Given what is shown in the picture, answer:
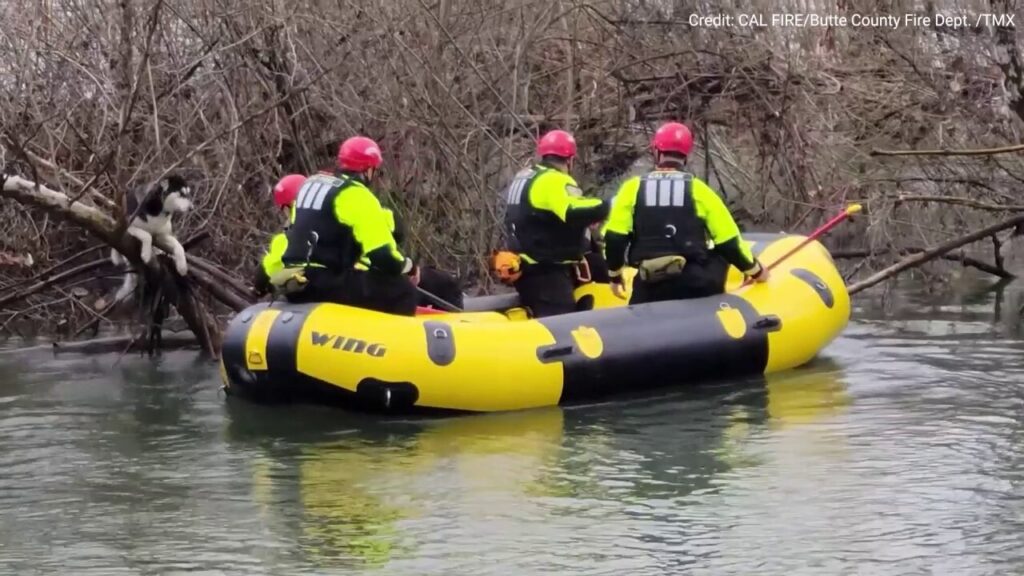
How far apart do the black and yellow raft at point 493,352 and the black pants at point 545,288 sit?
1.45 ft

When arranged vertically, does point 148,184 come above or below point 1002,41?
below

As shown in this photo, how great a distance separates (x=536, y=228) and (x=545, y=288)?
0.39 meters

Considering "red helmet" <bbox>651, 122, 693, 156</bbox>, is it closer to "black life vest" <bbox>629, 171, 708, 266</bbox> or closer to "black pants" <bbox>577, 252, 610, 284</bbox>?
"black life vest" <bbox>629, 171, 708, 266</bbox>

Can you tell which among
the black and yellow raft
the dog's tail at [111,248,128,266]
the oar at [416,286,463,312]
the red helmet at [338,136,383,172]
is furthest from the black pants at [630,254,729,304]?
the dog's tail at [111,248,128,266]

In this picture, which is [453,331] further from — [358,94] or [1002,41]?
[1002,41]

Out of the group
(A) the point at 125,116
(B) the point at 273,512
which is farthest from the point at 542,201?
(B) the point at 273,512

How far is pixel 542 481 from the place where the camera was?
7.38m

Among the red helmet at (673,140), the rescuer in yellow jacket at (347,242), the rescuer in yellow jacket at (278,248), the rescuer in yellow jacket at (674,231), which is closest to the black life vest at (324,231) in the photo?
the rescuer in yellow jacket at (347,242)

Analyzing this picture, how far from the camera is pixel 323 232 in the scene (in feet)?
29.5

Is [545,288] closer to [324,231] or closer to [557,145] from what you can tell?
[557,145]

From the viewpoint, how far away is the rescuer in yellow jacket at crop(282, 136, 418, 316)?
894cm

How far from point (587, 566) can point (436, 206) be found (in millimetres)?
7178

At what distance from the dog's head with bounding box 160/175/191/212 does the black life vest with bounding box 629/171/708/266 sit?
295 cm

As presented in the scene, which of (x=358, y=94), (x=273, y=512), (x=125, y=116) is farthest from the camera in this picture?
(x=358, y=94)
